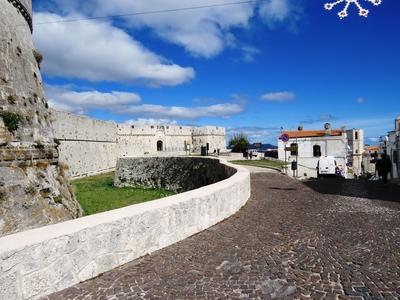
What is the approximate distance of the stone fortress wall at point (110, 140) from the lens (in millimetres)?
30062

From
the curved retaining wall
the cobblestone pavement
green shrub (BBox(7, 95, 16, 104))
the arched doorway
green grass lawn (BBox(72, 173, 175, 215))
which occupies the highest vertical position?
green shrub (BBox(7, 95, 16, 104))

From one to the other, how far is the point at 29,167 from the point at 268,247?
6.73 m

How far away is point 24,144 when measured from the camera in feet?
31.0

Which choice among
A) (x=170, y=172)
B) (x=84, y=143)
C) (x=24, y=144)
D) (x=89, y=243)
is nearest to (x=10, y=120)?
(x=24, y=144)

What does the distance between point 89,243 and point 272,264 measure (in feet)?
6.95

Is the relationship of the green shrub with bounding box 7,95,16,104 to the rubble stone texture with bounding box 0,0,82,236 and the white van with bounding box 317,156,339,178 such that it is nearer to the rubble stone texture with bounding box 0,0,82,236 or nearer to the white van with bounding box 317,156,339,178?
the rubble stone texture with bounding box 0,0,82,236

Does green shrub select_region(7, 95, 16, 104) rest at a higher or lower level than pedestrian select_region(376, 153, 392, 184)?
higher

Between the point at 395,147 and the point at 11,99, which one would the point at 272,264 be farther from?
the point at 395,147

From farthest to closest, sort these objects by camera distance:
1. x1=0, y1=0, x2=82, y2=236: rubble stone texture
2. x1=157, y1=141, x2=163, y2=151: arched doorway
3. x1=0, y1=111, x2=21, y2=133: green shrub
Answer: x1=157, y1=141, x2=163, y2=151: arched doorway
x1=0, y1=111, x2=21, y2=133: green shrub
x1=0, y1=0, x2=82, y2=236: rubble stone texture

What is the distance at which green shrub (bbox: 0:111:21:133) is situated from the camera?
9117 millimetres

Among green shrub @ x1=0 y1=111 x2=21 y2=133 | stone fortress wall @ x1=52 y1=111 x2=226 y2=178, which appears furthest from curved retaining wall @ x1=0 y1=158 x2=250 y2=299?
stone fortress wall @ x1=52 y1=111 x2=226 y2=178

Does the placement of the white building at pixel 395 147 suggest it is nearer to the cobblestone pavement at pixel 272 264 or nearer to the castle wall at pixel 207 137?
the cobblestone pavement at pixel 272 264

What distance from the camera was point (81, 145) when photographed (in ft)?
108

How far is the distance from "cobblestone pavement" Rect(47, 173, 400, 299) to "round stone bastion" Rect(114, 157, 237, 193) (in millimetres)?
6659
